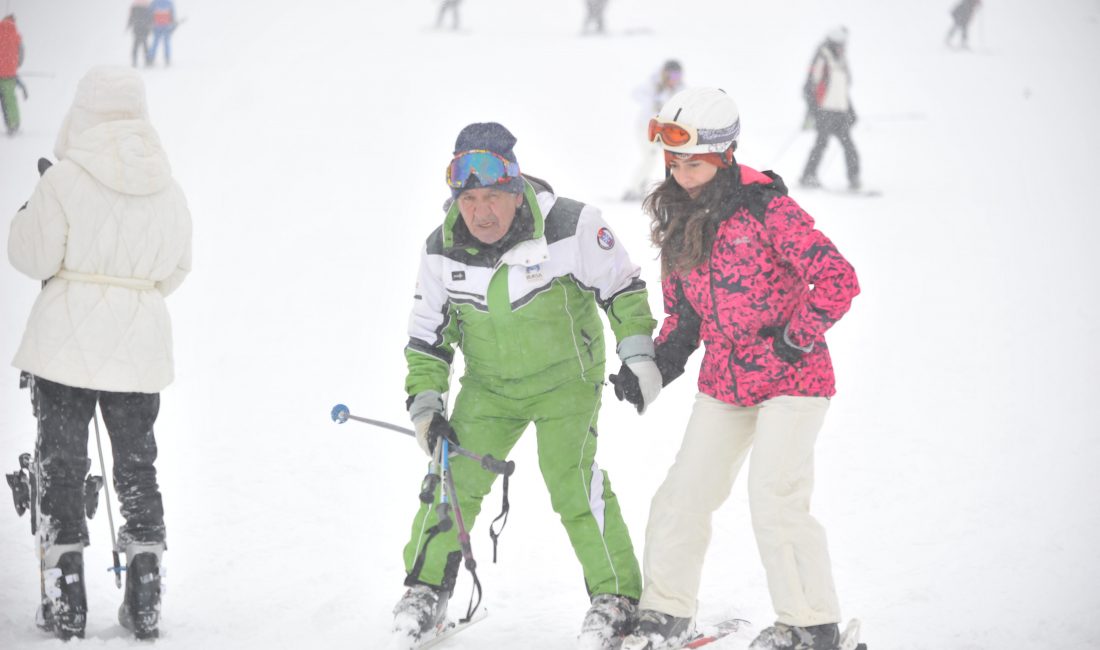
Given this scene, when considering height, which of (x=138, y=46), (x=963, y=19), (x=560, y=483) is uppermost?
(x=963, y=19)

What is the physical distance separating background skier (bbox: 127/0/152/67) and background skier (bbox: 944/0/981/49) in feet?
52.0

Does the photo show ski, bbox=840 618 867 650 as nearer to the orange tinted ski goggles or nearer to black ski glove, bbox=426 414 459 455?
black ski glove, bbox=426 414 459 455

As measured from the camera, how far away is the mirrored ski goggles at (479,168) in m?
3.58

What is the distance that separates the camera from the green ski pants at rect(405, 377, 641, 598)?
3.84 m

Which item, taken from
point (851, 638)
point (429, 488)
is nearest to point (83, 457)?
point (429, 488)

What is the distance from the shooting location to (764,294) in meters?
3.51

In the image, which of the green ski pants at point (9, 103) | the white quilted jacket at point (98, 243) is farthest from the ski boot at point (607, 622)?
the green ski pants at point (9, 103)

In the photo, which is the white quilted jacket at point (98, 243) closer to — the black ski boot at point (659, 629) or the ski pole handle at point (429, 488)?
the ski pole handle at point (429, 488)

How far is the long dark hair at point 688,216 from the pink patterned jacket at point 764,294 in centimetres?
3

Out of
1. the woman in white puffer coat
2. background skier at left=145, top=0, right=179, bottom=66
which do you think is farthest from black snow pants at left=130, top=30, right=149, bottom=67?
the woman in white puffer coat

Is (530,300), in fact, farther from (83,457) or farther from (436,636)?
(83,457)

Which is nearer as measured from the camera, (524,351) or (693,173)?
(693,173)

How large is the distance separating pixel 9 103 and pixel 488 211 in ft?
41.7

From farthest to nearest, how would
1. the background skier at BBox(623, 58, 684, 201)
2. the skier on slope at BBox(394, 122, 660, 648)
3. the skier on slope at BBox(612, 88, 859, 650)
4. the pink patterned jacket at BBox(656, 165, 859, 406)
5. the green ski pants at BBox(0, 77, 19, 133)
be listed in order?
the green ski pants at BBox(0, 77, 19, 133) → the background skier at BBox(623, 58, 684, 201) → the skier on slope at BBox(394, 122, 660, 648) → the skier on slope at BBox(612, 88, 859, 650) → the pink patterned jacket at BBox(656, 165, 859, 406)
